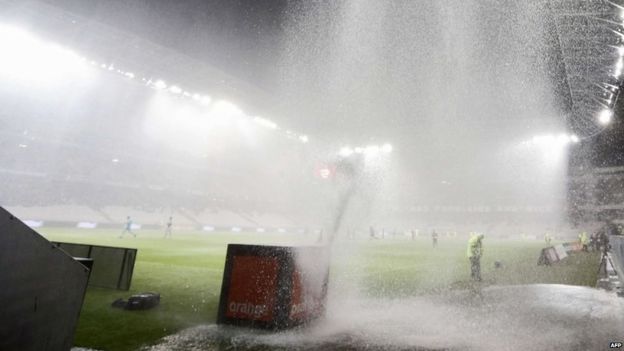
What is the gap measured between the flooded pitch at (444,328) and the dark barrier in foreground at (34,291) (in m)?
1.99

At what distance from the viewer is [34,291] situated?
2848 mm

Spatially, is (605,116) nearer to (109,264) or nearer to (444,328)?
(444,328)

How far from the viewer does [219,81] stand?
3472cm

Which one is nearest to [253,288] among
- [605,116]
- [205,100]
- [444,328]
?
[444,328]

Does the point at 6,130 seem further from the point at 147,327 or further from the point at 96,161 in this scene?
the point at 147,327

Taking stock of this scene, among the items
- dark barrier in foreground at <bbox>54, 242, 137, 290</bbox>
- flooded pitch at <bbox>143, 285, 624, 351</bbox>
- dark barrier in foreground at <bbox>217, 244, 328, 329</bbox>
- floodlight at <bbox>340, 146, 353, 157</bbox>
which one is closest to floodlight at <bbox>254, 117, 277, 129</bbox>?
floodlight at <bbox>340, 146, 353, 157</bbox>

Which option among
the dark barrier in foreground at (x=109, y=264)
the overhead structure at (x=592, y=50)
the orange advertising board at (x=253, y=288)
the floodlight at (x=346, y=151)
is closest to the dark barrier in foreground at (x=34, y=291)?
the orange advertising board at (x=253, y=288)

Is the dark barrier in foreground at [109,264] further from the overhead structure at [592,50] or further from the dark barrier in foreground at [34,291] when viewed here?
the overhead structure at [592,50]

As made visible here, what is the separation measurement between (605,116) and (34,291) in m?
32.7

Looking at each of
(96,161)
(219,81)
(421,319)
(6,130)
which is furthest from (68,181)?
(421,319)

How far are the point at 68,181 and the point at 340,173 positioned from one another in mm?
44368

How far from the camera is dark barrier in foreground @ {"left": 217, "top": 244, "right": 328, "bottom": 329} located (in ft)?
19.2

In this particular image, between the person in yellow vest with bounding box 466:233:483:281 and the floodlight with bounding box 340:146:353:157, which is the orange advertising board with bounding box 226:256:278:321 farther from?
the floodlight with bounding box 340:146:353:157

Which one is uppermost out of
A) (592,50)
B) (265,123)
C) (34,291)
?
(265,123)
